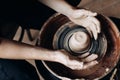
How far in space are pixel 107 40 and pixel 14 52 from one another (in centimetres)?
48

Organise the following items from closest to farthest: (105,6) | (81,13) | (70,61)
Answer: (70,61)
(81,13)
(105,6)

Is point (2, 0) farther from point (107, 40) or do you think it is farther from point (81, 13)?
point (107, 40)

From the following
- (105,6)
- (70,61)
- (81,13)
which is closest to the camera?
(70,61)

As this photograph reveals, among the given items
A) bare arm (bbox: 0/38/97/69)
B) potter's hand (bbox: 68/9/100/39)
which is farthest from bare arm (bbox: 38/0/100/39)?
bare arm (bbox: 0/38/97/69)

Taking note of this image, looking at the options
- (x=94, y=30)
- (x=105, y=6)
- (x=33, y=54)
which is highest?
(x=105, y=6)

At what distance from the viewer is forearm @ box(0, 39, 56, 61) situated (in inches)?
48.4

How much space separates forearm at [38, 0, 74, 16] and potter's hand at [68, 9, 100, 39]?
25 mm

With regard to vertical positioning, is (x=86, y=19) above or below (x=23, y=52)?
above

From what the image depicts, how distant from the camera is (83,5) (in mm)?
2025

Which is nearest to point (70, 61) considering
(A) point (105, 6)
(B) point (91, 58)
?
(B) point (91, 58)

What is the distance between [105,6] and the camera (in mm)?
1984

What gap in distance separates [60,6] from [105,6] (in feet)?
2.14

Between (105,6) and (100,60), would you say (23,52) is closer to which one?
(100,60)

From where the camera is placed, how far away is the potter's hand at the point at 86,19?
132cm
